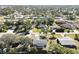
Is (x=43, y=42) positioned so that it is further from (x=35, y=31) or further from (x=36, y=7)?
(x=36, y=7)

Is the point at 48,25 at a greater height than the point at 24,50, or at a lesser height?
greater
